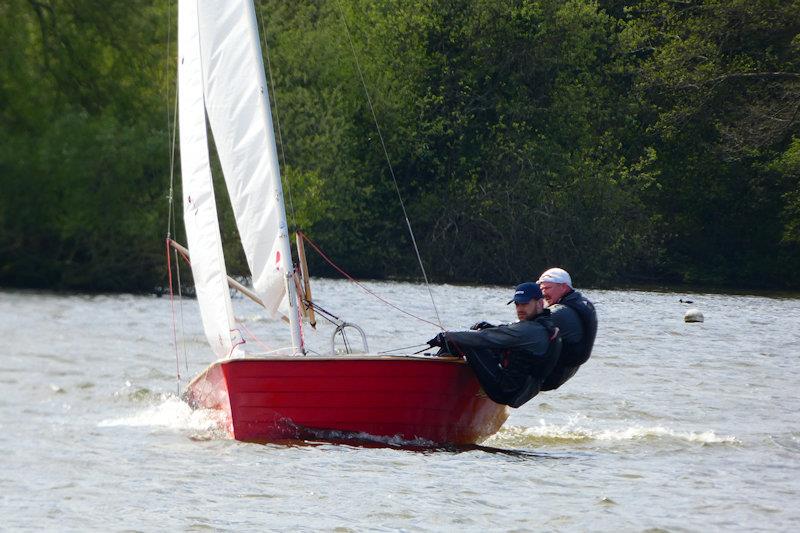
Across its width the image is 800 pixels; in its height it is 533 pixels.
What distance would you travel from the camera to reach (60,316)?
78.9ft

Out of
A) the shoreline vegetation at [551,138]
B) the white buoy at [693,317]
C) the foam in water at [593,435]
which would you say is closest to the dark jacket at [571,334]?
the foam in water at [593,435]

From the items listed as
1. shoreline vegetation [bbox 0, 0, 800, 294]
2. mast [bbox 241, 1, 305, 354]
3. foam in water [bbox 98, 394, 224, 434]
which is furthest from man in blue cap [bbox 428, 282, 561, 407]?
shoreline vegetation [bbox 0, 0, 800, 294]

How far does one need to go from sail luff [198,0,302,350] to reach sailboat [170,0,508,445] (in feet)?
0.03

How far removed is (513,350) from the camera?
35.7 feet

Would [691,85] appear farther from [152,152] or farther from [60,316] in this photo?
[60,316]

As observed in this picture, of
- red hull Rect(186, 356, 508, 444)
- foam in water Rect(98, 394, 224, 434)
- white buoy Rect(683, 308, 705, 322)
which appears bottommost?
white buoy Rect(683, 308, 705, 322)

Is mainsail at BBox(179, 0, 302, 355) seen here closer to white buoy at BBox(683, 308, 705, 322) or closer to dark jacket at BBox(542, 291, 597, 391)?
dark jacket at BBox(542, 291, 597, 391)

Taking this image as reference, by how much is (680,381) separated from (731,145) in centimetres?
2400

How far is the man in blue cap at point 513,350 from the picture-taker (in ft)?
35.3

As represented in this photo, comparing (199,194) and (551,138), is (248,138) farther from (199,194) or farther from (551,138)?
(551,138)

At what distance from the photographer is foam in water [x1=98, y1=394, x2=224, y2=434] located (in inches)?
473

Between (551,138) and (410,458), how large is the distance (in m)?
32.9

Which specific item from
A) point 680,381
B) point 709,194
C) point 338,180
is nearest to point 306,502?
point 680,381

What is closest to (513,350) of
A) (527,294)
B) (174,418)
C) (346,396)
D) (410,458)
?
(527,294)
